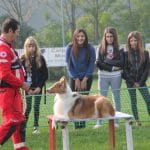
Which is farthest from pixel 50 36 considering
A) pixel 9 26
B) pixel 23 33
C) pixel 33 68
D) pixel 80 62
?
pixel 9 26

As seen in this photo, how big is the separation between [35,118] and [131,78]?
2.01 meters

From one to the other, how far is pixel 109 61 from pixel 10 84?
357 cm

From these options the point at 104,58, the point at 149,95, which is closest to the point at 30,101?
the point at 104,58

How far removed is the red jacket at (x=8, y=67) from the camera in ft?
23.9

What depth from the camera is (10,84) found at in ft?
24.2

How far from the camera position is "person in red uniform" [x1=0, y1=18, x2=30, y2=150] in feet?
24.0

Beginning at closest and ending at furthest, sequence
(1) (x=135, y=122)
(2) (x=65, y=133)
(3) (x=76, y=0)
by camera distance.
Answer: (2) (x=65, y=133)
(1) (x=135, y=122)
(3) (x=76, y=0)

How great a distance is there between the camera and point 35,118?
35.1ft

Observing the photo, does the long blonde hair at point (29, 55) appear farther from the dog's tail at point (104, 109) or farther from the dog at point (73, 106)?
the dog's tail at point (104, 109)

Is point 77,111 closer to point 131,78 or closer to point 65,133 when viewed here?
point 65,133

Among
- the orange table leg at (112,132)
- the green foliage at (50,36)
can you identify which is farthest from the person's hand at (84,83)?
the green foliage at (50,36)

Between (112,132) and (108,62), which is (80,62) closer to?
(108,62)

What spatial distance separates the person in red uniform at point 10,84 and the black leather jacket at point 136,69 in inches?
142

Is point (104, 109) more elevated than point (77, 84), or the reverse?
point (77, 84)
